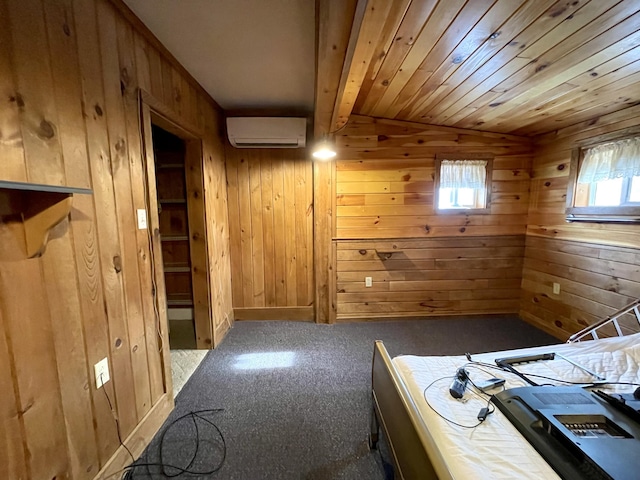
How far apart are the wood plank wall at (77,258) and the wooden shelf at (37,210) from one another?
3 centimetres

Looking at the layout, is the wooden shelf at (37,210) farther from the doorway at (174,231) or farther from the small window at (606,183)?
the small window at (606,183)

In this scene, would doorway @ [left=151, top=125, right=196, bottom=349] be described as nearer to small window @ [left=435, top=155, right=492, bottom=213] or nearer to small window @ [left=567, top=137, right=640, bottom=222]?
small window @ [left=435, top=155, right=492, bottom=213]

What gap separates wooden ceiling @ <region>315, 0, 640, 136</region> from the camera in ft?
3.84

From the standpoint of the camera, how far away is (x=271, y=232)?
10.0ft

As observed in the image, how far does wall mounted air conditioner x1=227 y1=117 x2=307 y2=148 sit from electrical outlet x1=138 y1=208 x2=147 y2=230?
4.82 feet

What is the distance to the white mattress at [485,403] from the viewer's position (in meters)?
0.81

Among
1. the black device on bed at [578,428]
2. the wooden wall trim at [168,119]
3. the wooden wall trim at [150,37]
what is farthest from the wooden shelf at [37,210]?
the black device on bed at [578,428]

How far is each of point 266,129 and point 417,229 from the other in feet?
6.42

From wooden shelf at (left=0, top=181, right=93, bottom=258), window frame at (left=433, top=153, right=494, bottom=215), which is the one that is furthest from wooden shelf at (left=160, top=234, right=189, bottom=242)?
window frame at (left=433, top=153, right=494, bottom=215)

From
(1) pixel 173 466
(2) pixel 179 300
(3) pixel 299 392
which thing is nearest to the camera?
(1) pixel 173 466

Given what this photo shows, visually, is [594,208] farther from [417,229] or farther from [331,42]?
[331,42]

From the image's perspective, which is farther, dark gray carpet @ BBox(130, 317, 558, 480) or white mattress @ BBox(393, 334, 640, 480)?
dark gray carpet @ BBox(130, 317, 558, 480)

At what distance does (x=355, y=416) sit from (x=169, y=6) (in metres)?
2.54

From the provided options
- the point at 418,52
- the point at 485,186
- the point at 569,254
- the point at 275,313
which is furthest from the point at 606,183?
the point at 275,313
